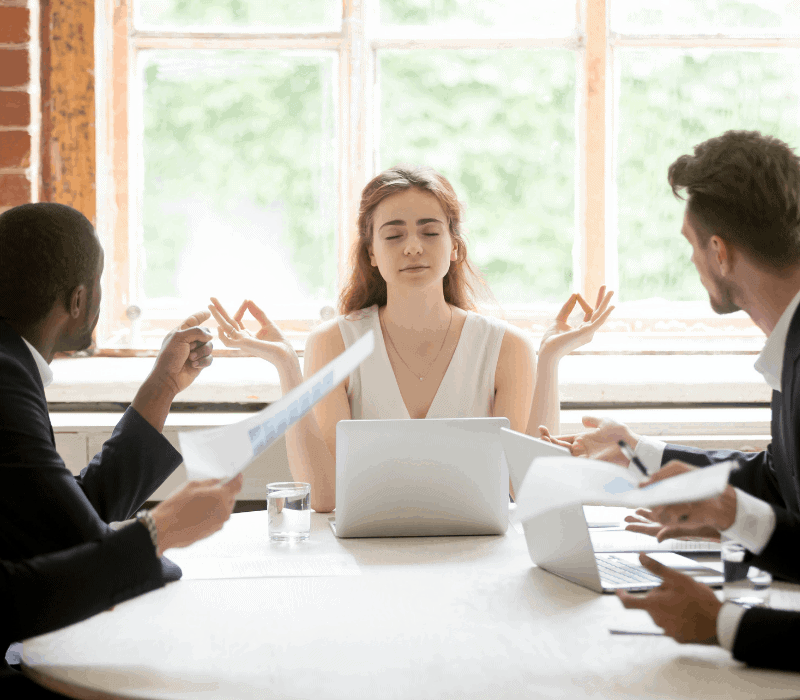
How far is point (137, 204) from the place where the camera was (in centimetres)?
274

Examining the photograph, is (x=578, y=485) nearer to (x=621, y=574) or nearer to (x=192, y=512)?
(x=621, y=574)

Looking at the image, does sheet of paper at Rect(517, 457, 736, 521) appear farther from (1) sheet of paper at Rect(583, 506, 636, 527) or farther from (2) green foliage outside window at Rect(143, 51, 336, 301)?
(2) green foliage outside window at Rect(143, 51, 336, 301)

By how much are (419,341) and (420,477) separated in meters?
0.81

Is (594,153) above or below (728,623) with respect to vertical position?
above

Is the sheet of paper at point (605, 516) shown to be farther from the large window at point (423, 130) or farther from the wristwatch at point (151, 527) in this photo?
the large window at point (423, 130)

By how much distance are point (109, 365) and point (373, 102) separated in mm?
1237

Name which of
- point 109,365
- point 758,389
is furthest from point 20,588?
point 758,389

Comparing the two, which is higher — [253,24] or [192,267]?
[253,24]

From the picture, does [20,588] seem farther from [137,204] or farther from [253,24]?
[253,24]

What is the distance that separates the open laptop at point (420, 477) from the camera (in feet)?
4.21

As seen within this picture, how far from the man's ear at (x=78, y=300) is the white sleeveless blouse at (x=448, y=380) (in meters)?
0.85

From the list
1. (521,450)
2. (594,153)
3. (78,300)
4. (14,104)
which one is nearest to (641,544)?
(521,450)

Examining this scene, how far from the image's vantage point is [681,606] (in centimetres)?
86

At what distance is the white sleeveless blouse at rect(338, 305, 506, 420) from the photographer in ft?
6.50
